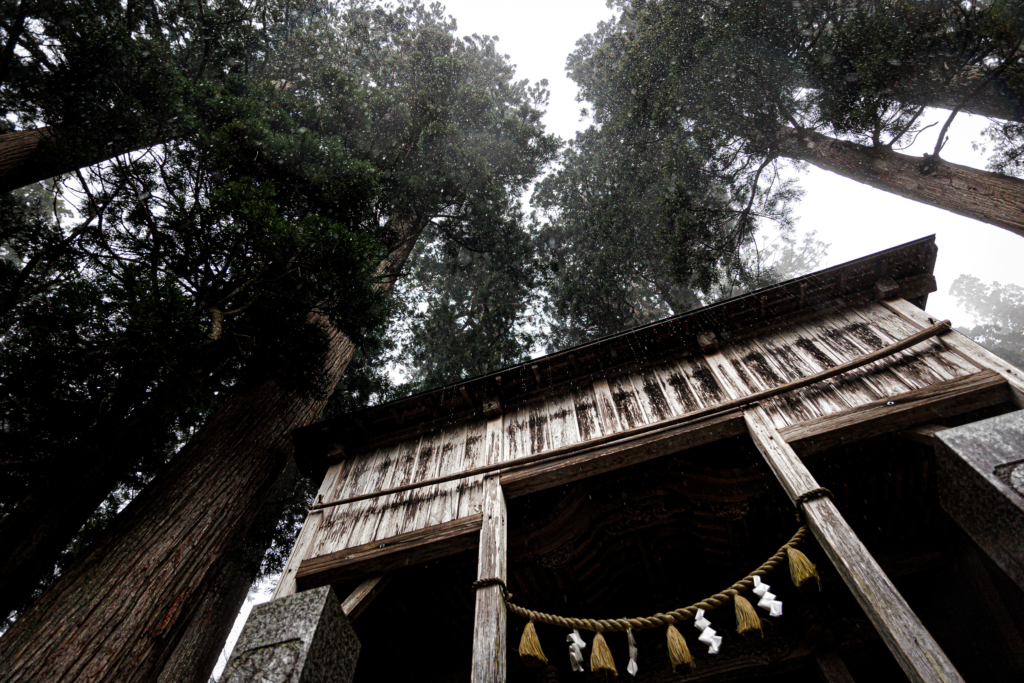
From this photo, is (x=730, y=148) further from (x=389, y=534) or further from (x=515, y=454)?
(x=389, y=534)

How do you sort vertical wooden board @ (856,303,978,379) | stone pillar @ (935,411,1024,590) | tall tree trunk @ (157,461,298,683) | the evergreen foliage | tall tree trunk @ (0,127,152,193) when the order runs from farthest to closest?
the evergreen foliage, tall tree trunk @ (157,461,298,683), tall tree trunk @ (0,127,152,193), vertical wooden board @ (856,303,978,379), stone pillar @ (935,411,1024,590)

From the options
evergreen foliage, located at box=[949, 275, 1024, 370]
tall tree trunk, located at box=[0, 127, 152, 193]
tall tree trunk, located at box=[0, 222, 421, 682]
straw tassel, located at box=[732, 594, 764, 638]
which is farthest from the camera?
evergreen foliage, located at box=[949, 275, 1024, 370]

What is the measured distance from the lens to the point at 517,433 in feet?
18.8

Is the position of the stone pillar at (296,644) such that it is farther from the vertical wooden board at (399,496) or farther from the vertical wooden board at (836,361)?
the vertical wooden board at (836,361)

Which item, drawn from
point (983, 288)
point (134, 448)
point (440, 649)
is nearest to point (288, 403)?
point (134, 448)

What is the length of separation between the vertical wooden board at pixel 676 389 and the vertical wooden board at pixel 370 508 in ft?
10.9

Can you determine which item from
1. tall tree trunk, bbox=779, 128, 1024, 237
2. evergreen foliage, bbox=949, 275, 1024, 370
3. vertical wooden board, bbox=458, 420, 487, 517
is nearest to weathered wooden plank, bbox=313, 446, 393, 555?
vertical wooden board, bbox=458, 420, 487, 517

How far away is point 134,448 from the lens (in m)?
5.06

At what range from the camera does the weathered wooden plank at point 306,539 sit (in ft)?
15.2

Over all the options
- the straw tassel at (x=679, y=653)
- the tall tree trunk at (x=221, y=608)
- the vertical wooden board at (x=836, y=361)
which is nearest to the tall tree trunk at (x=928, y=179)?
the vertical wooden board at (x=836, y=361)

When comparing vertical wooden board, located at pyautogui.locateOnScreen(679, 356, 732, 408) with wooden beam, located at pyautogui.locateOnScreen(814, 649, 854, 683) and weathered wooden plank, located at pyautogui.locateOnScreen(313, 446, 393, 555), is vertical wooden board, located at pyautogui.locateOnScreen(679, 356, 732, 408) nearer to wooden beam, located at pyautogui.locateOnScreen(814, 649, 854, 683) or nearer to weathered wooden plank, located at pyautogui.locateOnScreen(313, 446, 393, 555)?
wooden beam, located at pyautogui.locateOnScreen(814, 649, 854, 683)

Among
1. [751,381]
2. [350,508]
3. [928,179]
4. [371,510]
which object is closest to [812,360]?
[751,381]

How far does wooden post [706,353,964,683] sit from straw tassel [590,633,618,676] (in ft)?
5.37

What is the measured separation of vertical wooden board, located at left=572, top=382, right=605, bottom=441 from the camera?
5.32 m
